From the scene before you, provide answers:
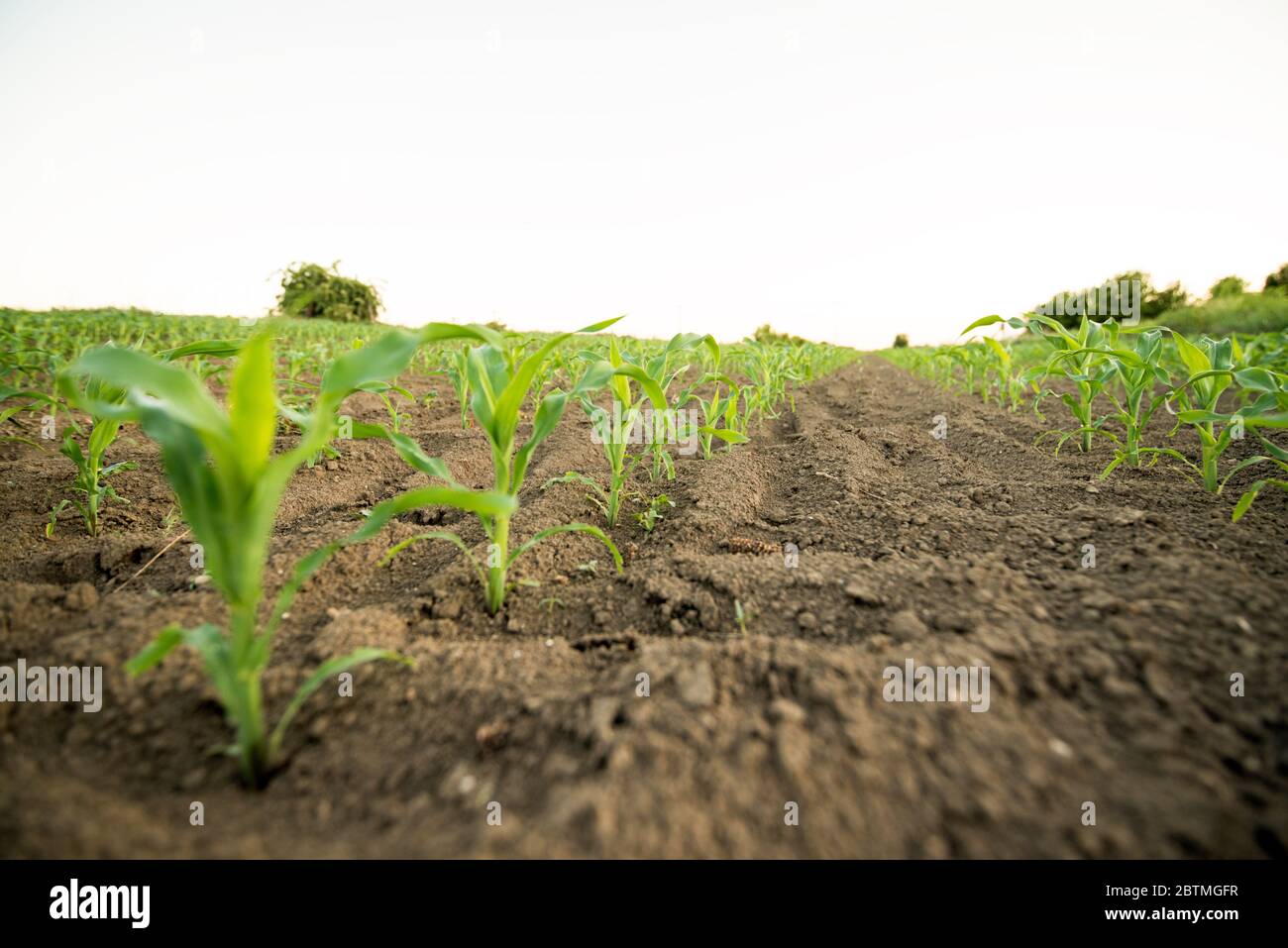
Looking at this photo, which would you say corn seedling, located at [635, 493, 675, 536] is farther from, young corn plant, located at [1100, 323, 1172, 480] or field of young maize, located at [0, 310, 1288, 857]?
young corn plant, located at [1100, 323, 1172, 480]

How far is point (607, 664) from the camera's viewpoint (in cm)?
126

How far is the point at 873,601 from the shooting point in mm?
1423

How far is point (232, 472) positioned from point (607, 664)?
0.82 m

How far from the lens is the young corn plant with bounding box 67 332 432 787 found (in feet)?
2.63

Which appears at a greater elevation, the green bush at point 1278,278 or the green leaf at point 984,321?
the green bush at point 1278,278

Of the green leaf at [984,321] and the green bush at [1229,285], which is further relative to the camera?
the green bush at [1229,285]

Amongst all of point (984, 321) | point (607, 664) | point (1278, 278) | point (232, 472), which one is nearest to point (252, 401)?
point (232, 472)

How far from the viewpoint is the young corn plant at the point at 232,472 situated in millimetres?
802
